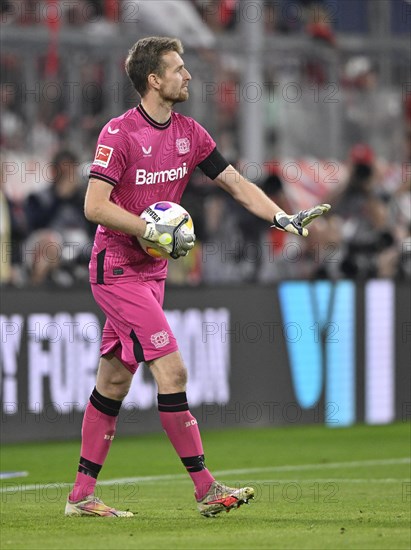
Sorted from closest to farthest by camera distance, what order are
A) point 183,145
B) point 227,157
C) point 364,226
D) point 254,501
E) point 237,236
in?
1. point 183,145
2. point 254,501
3. point 237,236
4. point 364,226
5. point 227,157

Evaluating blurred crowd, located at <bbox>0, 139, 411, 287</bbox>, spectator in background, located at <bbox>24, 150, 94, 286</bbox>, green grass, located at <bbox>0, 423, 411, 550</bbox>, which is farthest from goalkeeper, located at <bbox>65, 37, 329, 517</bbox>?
spectator in background, located at <bbox>24, 150, 94, 286</bbox>

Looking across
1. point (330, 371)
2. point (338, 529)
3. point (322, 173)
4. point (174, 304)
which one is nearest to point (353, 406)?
point (330, 371)

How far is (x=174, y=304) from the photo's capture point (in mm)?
13055

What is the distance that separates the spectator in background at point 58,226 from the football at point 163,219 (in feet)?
18.8

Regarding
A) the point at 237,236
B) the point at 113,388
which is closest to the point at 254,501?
the point at 113,388

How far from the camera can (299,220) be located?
7.54m

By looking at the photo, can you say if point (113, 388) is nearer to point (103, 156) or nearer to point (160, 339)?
point (160, 339)

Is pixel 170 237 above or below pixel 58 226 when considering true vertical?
below

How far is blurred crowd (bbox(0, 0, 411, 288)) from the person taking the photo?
13.6 metres

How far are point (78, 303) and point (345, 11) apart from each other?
800 cm

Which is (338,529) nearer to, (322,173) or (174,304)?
(174,304)

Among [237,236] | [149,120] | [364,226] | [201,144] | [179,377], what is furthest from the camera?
[364,226]

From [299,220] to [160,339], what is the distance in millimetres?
972

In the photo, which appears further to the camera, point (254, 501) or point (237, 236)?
point (237, 236)
